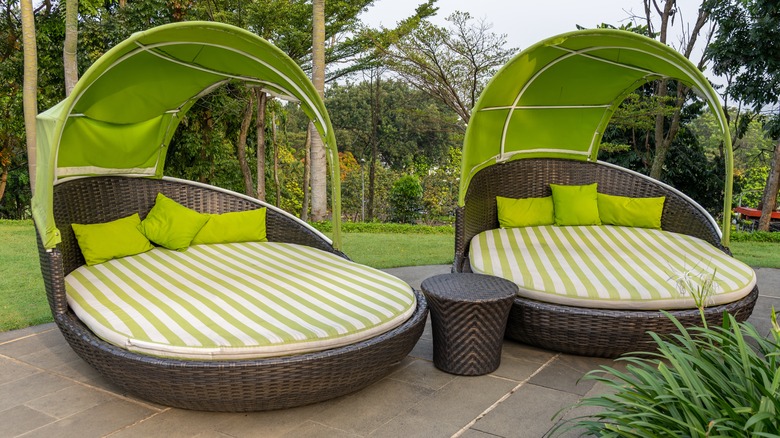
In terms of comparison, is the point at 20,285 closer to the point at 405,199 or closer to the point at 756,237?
the point at 405,199

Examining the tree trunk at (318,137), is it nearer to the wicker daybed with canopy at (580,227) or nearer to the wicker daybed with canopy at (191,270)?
the wicker daybed with canopy at (580,227)

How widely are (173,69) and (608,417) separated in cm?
338

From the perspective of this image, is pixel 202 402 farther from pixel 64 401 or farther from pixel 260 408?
pixel 64 401

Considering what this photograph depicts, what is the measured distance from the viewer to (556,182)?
509 centimetres

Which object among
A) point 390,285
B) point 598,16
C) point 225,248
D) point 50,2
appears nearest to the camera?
point 390,285

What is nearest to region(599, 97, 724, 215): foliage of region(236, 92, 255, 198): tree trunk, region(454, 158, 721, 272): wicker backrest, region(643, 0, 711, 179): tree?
region(643, 0, 711, 179): tree

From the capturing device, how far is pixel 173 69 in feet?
12.3

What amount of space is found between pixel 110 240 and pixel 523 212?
3.24m

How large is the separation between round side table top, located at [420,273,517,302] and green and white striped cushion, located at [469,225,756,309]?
0.22 metres

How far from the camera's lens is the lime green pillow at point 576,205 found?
15.7 ft

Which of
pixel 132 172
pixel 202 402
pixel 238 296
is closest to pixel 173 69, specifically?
pixel 132 172

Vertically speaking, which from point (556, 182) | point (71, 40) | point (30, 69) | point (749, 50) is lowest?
point (556, 182)

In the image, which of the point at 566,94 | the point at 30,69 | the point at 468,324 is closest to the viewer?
the point at 468,324

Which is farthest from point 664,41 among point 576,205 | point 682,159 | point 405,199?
point 576,205
